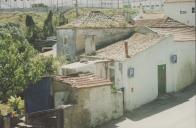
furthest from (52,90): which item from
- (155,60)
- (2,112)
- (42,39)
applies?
(42,39)

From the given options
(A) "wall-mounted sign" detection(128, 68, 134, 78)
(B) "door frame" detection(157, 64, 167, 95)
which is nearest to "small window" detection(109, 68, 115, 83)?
(A) "wall-mounted sign" detection(128, 68, 134, 78)

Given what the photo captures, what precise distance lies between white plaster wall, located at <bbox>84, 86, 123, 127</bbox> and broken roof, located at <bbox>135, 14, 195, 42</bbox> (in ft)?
25.3

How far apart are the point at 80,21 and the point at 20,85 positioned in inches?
441

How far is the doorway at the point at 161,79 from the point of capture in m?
28.5

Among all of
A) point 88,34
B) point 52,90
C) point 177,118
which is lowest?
point 177,118

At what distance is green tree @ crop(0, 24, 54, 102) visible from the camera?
2206 centimetres

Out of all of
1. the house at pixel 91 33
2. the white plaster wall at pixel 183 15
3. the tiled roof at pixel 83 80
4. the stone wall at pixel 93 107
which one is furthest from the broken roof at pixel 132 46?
the white plaster wall at pixel 183 15

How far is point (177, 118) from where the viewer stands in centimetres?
2419

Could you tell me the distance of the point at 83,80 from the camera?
79.0 ft

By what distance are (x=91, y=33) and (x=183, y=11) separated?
→ 912cm

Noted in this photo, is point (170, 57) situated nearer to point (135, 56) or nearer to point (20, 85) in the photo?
point (135, 56)

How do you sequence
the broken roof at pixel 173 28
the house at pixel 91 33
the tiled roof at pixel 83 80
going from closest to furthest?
the tiled roof at pixel 83 80 < the house at pixel 91 33 < the broken roof at pixel 173 28

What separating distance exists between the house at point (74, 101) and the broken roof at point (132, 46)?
272 cm

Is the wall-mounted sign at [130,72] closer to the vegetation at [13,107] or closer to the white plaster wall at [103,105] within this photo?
the white plaster wall at [103,105]
